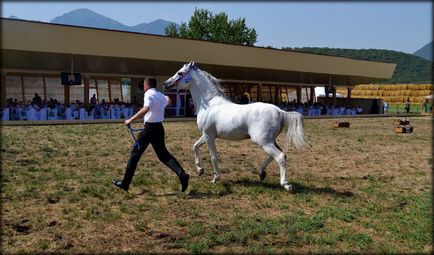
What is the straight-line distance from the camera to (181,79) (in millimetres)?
8523

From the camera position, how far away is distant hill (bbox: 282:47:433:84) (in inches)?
4250

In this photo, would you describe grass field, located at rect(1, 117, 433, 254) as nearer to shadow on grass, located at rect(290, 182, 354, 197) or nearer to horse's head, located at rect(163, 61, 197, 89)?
shadow on grass, located at rect(290, 182, 354, 197)

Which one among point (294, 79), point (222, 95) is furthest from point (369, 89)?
point (222, 95)

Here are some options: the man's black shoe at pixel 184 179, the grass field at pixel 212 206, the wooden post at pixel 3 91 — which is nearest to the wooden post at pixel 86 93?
the wooden post at pixel 3 91

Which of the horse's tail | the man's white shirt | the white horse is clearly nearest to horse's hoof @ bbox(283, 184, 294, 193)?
the white horse

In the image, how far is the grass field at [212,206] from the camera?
5.04 meters

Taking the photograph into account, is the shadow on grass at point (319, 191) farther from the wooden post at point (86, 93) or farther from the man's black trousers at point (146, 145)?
the wooden post at point (86, 93)

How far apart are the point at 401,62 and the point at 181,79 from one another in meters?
124

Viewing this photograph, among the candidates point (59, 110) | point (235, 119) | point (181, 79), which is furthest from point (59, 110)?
point (235, 119)

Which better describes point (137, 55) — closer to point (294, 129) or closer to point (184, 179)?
point (294, 129)

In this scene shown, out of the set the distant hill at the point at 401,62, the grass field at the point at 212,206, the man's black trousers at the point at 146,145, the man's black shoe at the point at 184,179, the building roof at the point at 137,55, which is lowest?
the grass field at the point at 212,206

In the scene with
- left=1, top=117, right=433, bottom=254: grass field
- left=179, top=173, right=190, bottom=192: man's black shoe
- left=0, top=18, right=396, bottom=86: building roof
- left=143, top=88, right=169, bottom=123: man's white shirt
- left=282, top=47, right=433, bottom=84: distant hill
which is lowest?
left=1, top=117, right=433, bottom=254: grass field

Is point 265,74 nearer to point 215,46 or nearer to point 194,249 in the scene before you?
point 215,46

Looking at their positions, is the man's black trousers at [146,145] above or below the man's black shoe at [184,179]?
above
